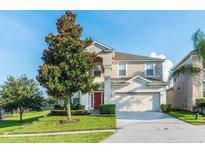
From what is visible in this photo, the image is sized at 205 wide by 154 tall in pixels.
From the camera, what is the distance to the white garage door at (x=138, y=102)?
93.0 feet

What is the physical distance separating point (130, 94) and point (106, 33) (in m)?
9.53

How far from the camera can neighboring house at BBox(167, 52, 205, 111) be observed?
27031mm

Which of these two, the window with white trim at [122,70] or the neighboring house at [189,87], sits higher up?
the window with white trim at [122,70]

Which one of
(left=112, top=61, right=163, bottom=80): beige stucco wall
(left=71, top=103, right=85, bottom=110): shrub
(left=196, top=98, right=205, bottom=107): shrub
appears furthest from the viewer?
(left=112, top=61, right=163, bottom=80): beige stucco wall

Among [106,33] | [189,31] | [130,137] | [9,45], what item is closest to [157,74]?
[189,31]

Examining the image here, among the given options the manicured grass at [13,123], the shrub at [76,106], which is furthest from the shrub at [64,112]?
the manicured grass at [13,123]

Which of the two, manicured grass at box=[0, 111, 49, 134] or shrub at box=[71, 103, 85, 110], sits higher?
shrub at box=[71, 103, 85, 110]

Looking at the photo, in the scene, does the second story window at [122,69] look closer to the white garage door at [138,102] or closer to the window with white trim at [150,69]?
the window with white trim at [150,69]

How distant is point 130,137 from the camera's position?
1310 cm

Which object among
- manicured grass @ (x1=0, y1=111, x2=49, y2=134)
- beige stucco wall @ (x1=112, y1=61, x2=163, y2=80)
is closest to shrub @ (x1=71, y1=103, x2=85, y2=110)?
manicured grass @ (x1=0, y1=111, x2=49, y2=134)

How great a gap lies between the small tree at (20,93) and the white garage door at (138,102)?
8.26m

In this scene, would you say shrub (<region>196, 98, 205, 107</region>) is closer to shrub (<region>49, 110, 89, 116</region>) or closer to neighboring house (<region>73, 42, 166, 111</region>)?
neighboring house (<region>73, 42, 166, 111</region>)

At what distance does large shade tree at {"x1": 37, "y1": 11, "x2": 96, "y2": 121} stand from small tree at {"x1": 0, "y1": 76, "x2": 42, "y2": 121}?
→ 8.41 meters
